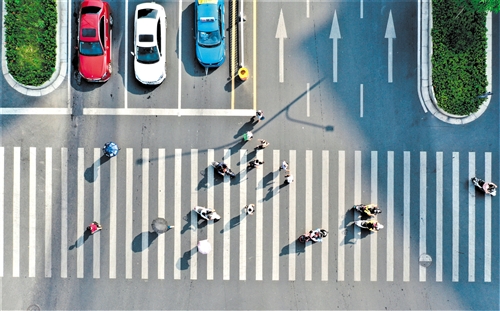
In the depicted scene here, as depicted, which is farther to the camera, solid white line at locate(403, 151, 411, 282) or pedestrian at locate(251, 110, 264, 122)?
solid white line at locate(403, 151, 411, 282)

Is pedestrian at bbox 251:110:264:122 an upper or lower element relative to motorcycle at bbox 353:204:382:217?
upper

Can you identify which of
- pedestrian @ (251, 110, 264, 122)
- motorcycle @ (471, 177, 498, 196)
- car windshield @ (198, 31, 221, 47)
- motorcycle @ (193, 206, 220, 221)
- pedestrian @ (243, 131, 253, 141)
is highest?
car windshield @ (198, 31, 221, 47)

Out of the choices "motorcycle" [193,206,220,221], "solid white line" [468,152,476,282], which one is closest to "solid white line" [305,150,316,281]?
"motorcycle" [193,206,220,221]

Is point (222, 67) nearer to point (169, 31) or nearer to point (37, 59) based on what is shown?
point (169, 31)

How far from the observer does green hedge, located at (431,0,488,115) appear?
2011cm

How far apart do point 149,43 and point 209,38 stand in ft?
10.4

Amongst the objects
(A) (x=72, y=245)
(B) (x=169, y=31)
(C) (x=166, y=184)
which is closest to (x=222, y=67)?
(B) (x=169, y=31)

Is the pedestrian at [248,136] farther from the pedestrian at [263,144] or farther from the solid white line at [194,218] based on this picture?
the solid white line at [194,218]

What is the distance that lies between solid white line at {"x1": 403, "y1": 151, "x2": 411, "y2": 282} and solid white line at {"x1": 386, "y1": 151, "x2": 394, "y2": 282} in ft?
2.19

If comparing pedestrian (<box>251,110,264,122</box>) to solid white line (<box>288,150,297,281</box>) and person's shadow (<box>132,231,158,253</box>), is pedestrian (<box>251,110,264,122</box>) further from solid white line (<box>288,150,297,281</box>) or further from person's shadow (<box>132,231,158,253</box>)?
person's shadow (<box>132,231,158,253</box>)

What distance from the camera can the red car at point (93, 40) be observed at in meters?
19.2

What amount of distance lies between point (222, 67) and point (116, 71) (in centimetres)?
589

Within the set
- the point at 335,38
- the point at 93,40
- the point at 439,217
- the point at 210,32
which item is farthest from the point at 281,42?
the point at 439,217

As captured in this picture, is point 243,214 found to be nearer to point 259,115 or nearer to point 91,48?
point 259,115
